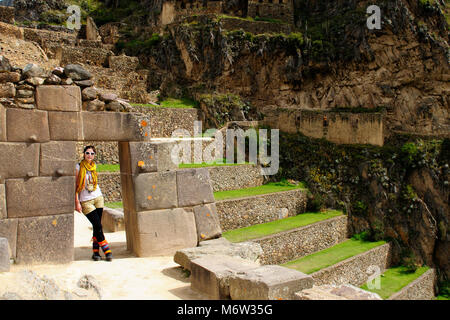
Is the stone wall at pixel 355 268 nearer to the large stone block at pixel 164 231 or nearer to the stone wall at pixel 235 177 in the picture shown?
the stone wall at pixel 235 177

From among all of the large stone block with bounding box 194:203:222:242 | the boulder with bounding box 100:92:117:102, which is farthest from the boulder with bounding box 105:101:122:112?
the large stone block with bounding box 194:203:222:242

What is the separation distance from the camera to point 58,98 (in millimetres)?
6031

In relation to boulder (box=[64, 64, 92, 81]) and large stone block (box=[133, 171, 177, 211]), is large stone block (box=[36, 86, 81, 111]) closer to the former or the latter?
boulder (box=[64, 64, 92, 81])

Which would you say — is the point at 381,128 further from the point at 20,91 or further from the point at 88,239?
the point at 20,91

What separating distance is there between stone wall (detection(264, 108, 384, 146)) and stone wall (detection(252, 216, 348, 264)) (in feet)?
15.2

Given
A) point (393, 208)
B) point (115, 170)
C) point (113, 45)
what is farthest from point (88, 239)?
point (113, 45)

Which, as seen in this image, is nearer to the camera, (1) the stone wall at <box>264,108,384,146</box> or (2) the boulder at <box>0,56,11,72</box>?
(2) the boulder at <box>0,56,11,72</box>

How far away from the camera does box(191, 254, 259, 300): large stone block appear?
491cm

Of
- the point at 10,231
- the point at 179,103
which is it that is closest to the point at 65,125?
the point at 10,231

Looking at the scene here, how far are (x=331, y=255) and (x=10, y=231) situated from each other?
37.9 ft

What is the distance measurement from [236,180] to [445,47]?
15.4 meters

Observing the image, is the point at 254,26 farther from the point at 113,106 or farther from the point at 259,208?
the point at 113,106
